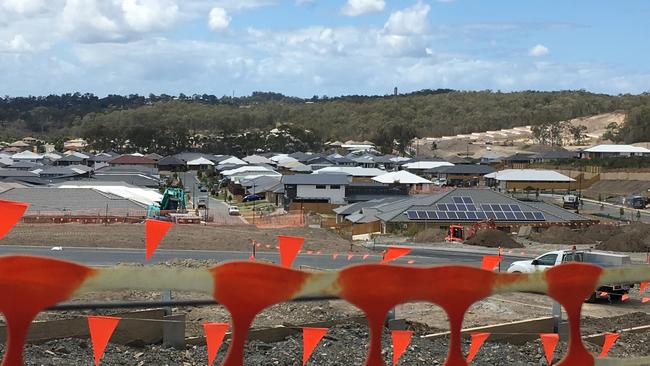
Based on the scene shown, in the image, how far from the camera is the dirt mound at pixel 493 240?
42.5 metres

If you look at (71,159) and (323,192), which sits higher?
(71,159)

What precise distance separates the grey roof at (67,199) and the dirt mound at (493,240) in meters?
22.2

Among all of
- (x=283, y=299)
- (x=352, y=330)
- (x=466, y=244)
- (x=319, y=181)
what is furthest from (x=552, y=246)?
(x=283, y=299)

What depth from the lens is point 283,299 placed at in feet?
11.0

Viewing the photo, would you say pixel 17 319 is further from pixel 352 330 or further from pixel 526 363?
pixel 352 330

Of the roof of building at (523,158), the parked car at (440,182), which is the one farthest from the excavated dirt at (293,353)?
the roof of building at (523,158)

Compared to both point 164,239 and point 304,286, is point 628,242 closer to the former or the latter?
point 164,239

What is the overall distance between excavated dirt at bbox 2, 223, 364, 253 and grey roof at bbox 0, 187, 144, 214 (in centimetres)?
809

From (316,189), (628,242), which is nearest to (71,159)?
(316,189)

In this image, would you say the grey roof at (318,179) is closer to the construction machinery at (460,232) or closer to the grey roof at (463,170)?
the construction machinery at (460,232)

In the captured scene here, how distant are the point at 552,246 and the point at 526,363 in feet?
116

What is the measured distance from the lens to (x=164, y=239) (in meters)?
38.9

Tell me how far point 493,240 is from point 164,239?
1743 cm

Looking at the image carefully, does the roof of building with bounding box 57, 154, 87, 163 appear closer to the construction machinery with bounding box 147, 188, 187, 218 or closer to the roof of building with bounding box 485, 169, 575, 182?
the roof of building with bounding box 485, 169, 575, 182
